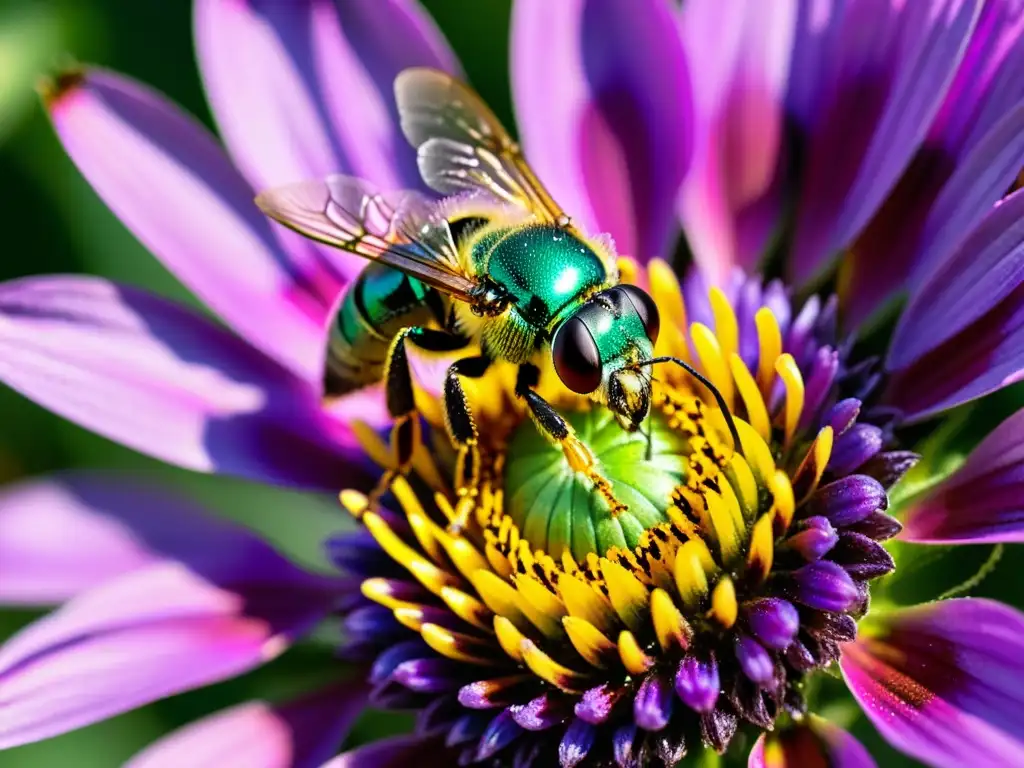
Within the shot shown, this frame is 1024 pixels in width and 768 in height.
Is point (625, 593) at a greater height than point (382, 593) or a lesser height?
lesser

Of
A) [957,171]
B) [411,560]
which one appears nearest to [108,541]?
[411,560]

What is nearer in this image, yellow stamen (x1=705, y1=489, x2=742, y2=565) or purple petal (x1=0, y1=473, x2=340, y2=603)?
yellow stamen (x1=705, y1=489, x2=742, y2=565)

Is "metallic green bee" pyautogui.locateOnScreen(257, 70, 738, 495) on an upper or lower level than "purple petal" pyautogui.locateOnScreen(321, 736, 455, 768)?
upper

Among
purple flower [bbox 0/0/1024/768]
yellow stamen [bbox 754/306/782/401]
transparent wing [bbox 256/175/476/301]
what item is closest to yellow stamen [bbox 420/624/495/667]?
purple flower [bbox 0/0/1024/768]

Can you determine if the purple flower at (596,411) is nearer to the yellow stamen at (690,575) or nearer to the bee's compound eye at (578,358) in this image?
the yellow stamen at (690,575)

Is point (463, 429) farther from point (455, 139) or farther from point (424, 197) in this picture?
point (455, 139)

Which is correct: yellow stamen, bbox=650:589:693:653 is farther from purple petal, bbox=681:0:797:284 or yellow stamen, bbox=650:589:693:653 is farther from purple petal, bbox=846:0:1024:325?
purple petal, bbox=681:0:797:284
